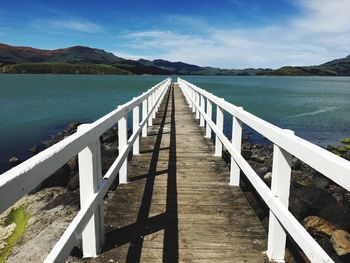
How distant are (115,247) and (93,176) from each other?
3.09ft

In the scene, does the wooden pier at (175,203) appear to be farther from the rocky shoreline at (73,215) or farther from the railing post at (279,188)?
the rocky shoreline at (73,215)

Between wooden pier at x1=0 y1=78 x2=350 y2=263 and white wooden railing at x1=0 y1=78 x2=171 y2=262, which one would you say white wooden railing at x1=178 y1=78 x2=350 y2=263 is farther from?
white wooden railing at x1=0 y1=78 x2=171 y2=262

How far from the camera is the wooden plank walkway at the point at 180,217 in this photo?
12.1 feet

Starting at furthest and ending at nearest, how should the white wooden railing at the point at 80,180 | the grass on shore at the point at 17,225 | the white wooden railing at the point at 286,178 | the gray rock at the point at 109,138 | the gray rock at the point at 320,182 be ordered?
the gray rock at the point at 109,138, the gray rock at the point at 320,182, the grass on shore at the point at 17,225, the white wooden railing at the point at 286,178, the white wooden railing at the point at 80,180

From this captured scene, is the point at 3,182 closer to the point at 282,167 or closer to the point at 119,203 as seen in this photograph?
the point at 282,167

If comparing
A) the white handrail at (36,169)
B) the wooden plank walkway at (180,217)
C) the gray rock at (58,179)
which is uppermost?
the white handrail at (36,169)

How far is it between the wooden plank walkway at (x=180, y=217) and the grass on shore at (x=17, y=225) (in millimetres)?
2886

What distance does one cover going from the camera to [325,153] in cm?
228

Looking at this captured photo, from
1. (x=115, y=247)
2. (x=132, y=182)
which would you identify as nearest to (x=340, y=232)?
(x=132, y=182)

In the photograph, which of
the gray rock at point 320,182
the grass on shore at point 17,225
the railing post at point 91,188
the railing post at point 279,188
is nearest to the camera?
the railing post at point 279,188

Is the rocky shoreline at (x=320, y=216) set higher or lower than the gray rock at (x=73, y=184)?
higher

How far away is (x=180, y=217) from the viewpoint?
458 centimetres

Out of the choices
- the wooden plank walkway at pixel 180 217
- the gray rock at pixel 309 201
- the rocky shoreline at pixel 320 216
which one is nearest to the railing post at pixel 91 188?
the wooden plank walkway at pixel 180 217

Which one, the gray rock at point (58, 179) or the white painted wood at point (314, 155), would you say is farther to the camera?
the gray rock at point (58, 179)
